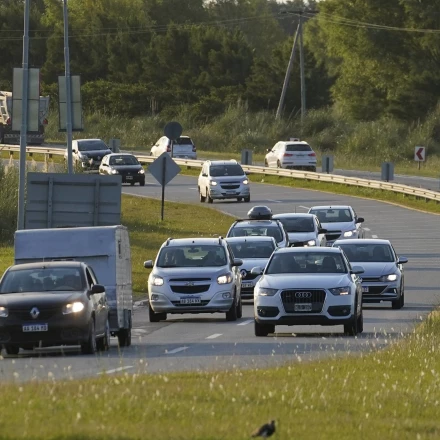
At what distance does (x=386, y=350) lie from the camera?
20.8 meters

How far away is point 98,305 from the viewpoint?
906 inches

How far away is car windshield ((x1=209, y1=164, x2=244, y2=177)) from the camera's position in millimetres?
66875

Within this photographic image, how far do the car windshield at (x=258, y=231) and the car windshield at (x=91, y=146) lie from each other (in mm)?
42372

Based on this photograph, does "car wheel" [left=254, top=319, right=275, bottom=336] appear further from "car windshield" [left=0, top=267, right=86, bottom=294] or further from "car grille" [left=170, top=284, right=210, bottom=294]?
"car windshield" [left=0, top=267, right=86, bottom=294]

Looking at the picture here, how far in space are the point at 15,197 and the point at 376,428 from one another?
1664 inches

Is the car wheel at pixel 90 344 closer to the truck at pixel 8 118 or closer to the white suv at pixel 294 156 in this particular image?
the white suv at pixel 294 156

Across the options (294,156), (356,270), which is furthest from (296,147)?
(356,270)

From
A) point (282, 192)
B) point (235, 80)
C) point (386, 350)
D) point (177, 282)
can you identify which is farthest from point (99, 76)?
point (386, 350)

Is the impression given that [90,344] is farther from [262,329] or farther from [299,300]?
[299,300]

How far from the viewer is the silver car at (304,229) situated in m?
43.9

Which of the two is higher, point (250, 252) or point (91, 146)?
point (250, 252)

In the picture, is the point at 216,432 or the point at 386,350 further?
the point at 386,350

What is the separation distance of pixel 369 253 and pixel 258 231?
6180mm

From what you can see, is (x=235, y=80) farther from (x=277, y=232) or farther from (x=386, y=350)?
(x=386, y=350)
